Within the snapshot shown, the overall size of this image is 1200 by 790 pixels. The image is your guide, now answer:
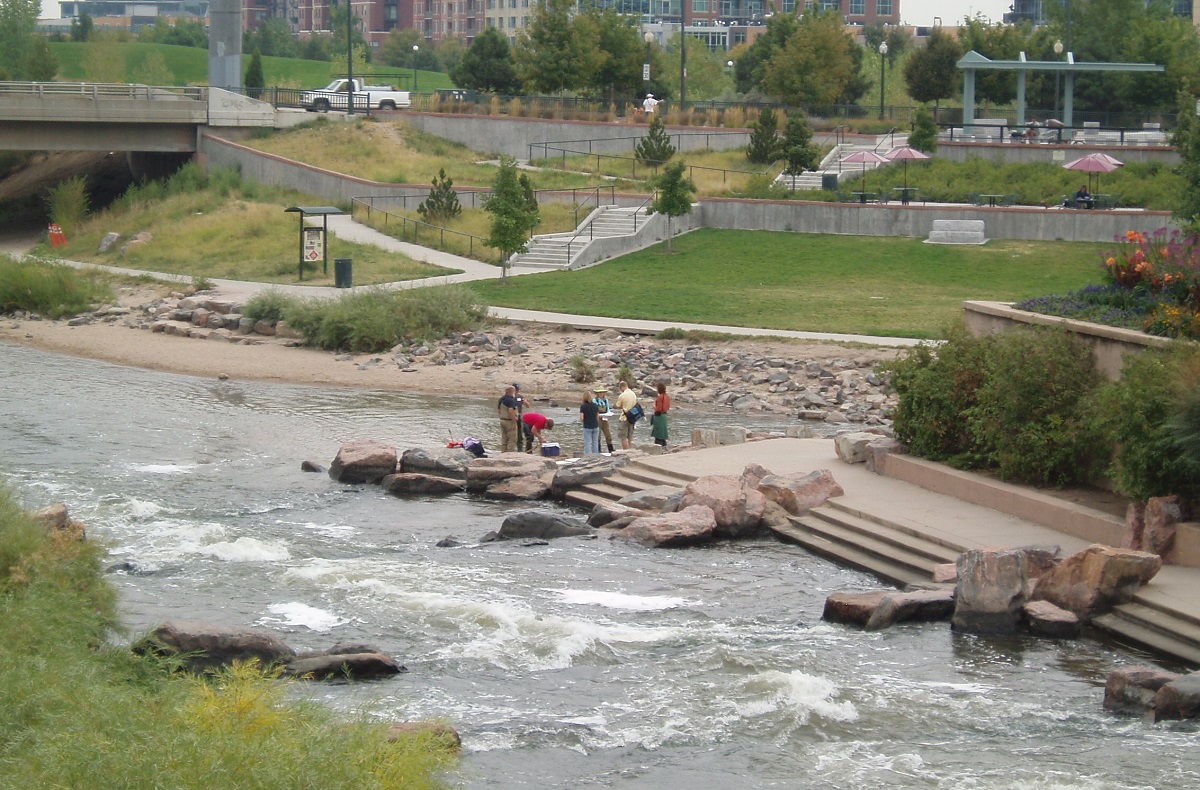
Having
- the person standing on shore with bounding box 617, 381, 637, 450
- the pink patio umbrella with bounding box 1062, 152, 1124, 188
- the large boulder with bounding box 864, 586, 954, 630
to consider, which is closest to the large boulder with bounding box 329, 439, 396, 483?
the person standing on shore with bounding box 617, 381, 637, 450

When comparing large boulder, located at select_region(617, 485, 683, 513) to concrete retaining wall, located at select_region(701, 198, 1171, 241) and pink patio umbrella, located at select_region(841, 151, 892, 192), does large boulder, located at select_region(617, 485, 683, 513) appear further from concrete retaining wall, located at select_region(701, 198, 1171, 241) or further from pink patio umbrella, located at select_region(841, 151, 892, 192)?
pink patio umbrella, located at select_region(841, 151, 892, 192)

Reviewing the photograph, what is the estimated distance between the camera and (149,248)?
5125 cm

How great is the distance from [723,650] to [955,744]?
309cm

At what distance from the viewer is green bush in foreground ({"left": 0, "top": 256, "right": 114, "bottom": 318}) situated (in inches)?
1738

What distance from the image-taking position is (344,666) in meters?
15.1

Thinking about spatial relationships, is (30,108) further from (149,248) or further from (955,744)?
(955,744)

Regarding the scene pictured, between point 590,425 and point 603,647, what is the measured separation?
32.8 ft

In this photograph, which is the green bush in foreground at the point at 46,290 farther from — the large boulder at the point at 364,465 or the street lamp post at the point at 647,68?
the street lamp post at the point at 647,68

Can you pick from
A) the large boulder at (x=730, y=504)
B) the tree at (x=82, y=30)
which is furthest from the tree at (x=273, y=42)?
the large boulder at (x=730, y=504)

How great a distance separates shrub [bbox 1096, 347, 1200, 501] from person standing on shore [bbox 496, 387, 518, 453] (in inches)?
414

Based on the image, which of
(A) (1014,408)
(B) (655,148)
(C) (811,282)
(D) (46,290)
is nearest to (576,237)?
(C) (811,282)

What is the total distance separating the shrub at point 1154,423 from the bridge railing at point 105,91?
148ft

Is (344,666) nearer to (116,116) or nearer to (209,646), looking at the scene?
(209,646)

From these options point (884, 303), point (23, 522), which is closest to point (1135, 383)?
point (23, 522)
